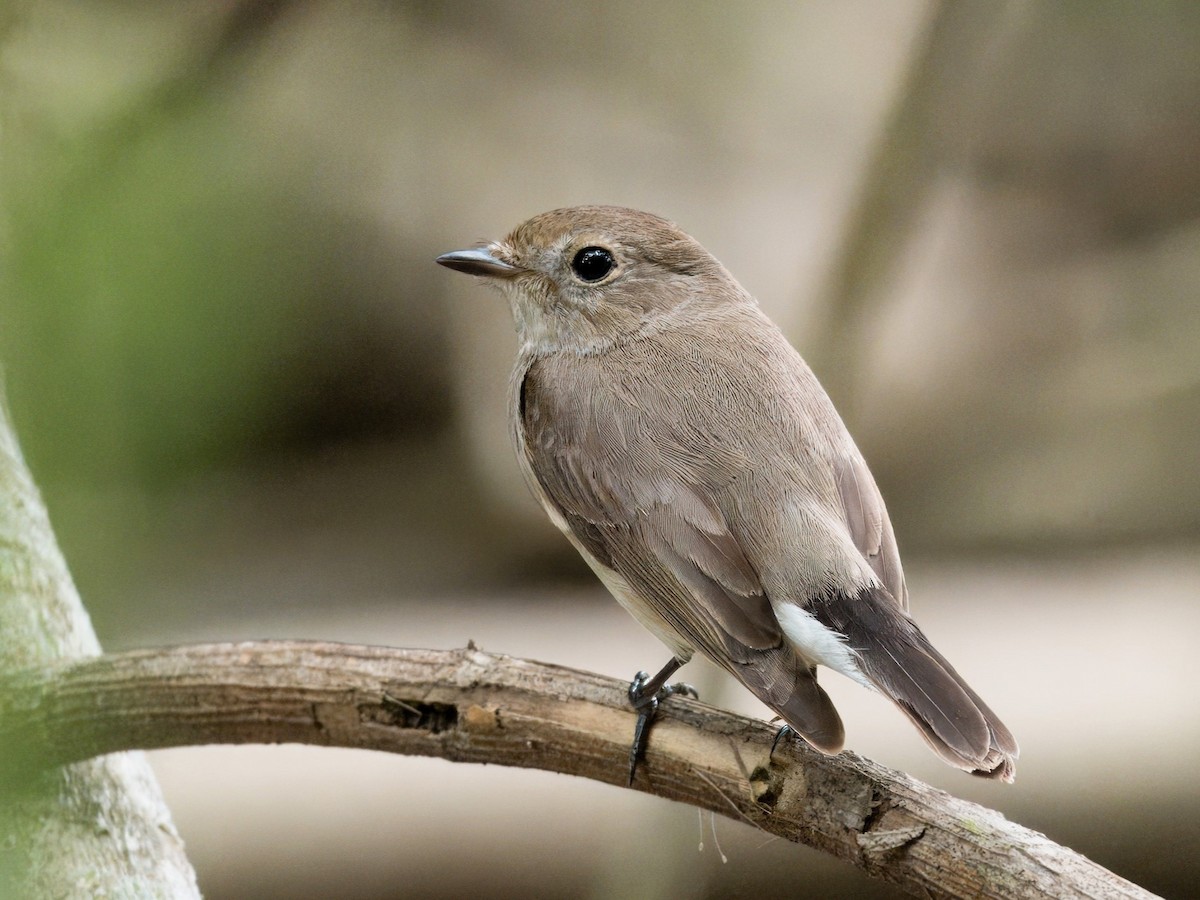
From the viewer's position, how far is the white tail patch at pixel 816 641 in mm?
1538

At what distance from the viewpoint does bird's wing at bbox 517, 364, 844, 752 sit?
5.13 feet

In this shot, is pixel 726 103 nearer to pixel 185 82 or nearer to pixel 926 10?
pixel 926 10

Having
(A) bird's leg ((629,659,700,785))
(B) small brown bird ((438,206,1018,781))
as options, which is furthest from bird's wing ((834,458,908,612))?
(A) bird's leg ((629,659,700,785))

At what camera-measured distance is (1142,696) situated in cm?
352

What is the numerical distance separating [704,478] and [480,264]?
25.5 inches

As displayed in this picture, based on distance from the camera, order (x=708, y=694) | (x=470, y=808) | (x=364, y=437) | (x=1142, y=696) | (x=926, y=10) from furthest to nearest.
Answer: (x=364, y=437), (x=1142, y=696), (x=470, y=808), (x=708, y=694), (x=926, y=10)

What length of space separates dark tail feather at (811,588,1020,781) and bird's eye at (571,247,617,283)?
80 centimetres

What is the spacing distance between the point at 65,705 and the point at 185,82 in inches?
51.6

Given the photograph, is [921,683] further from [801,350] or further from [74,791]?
[74,791]

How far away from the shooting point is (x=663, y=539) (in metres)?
1.77

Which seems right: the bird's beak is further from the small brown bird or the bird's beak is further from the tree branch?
the tree branch

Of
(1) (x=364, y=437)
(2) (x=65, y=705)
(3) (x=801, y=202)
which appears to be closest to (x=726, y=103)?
(3) (x=801, y=202)

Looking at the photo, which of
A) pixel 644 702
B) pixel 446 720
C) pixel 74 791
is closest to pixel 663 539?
pixel 644 702

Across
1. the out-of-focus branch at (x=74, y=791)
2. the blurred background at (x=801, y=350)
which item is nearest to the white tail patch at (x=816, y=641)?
the blurred background at (x=801, y=350)
